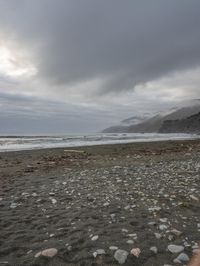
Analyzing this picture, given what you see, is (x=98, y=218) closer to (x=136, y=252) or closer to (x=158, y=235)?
(x=158, y=235)

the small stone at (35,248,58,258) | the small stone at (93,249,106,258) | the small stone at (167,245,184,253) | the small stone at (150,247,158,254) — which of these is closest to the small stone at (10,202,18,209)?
the small stone at (35,248,58,258)

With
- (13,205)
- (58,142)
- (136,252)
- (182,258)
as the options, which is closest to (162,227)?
(136,252)

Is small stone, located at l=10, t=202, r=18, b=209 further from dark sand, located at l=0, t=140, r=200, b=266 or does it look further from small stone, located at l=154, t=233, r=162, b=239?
small stone, located at l=154, t=233, r=162, b=239

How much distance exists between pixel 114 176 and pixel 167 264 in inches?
349

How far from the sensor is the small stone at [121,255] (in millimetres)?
5600

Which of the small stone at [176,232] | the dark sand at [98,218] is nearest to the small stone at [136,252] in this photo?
the dark sand at [98,218]

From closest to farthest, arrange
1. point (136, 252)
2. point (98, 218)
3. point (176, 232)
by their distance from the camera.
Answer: point (136, 252), point (176, 232), point (98, 218)

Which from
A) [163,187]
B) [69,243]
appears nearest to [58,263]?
[69,243]

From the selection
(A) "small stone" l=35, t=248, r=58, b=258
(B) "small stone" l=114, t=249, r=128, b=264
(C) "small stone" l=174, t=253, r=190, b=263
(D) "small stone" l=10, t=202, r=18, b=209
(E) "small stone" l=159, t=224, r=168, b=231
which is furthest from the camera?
(D) "small stone" l=10, t=202, r=18, b=209

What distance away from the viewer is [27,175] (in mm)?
15977

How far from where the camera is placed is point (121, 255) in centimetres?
575

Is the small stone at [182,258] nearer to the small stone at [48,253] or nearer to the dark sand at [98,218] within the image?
the dark sand at [98,218]

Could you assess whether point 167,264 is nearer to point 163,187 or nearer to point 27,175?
point 163,187

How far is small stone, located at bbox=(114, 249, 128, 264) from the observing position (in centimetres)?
560
